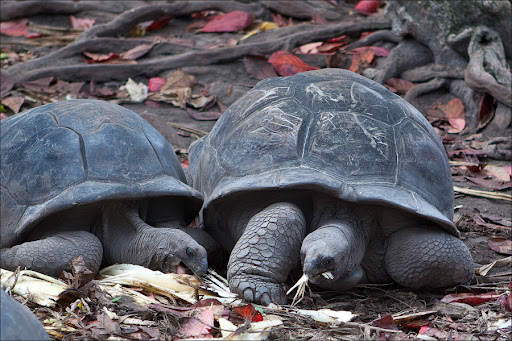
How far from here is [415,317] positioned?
269cm

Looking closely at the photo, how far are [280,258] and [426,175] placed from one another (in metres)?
0.84

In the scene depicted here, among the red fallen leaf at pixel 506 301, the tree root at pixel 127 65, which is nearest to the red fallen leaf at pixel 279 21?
the tree root at pixel 127 65

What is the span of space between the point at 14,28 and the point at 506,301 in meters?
6.45

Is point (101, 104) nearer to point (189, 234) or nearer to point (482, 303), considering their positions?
point (189, 234)

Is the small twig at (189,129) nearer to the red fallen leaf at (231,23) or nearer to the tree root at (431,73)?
the tree root at (431,73)

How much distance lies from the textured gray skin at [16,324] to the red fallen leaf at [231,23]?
6.25 meters

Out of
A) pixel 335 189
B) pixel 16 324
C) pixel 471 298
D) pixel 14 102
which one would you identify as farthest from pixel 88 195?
pixel 14 102

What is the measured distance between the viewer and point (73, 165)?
3.14 meters

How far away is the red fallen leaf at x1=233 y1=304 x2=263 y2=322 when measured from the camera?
Result: 2.54m

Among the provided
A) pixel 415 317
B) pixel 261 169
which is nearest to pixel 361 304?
pixel 415 317

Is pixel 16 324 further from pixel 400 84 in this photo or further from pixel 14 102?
pixel 400 84

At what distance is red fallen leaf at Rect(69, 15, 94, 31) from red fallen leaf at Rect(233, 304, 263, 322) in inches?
230

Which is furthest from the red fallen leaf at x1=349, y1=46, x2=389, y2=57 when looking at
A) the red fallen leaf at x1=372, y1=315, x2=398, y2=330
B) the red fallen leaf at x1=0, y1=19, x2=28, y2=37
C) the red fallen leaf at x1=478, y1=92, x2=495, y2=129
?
the red fallen leaf at x1=372, y1=315, x2=398, y2=330

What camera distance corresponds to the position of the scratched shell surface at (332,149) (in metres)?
2.95
